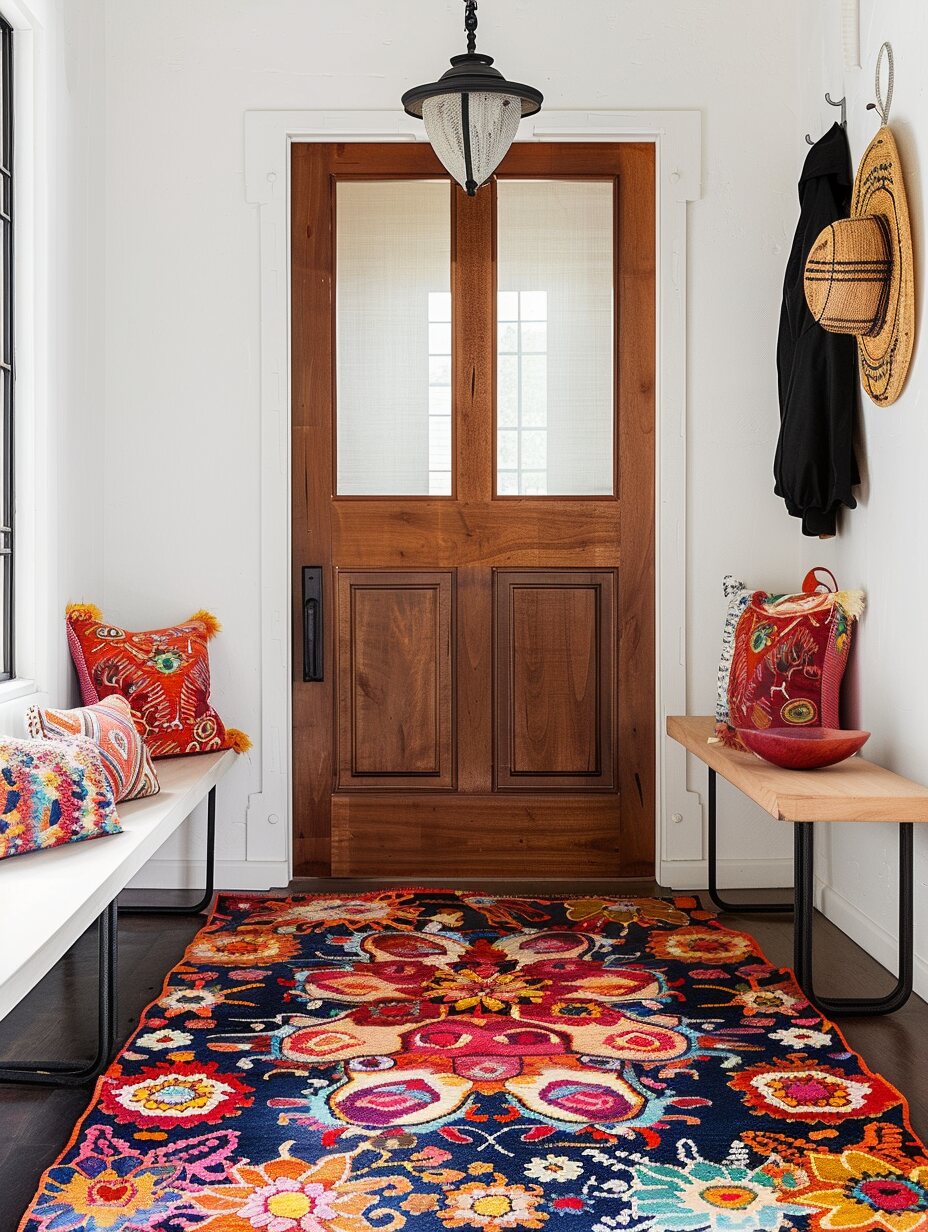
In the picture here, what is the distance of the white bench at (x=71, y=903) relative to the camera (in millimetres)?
1958

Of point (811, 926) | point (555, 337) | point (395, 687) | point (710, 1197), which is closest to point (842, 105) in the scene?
point (555, 337)

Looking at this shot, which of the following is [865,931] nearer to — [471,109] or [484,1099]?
[484,1099]

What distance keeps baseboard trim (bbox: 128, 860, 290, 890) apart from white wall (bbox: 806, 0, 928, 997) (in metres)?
1.75

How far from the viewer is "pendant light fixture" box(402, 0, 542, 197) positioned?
316 centimetres

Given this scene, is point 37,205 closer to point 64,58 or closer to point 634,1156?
point 64,58

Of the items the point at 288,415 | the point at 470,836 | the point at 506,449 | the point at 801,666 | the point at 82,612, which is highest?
the point at 288,415

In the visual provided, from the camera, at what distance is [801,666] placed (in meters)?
3.34

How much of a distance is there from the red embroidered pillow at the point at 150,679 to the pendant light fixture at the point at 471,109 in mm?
1629

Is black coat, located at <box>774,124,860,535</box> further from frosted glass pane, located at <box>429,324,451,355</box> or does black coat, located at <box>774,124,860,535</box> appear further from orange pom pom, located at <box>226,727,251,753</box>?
orange pom pom, located at <box>226,727,251,753</box>

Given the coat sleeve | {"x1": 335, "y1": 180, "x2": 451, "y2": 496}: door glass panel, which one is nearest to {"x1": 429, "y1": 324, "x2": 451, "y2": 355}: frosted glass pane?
{"x1": 335, "y1": 180, "x2": 451, "y2": 496}: door glass panel

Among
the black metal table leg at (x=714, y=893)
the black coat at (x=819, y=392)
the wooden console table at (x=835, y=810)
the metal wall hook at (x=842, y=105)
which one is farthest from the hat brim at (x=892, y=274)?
the black metal table leg at (x=714, y=893)

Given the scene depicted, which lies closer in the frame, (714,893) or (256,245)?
(714,893)

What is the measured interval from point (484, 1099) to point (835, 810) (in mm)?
979

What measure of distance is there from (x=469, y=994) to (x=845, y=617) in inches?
57.4
